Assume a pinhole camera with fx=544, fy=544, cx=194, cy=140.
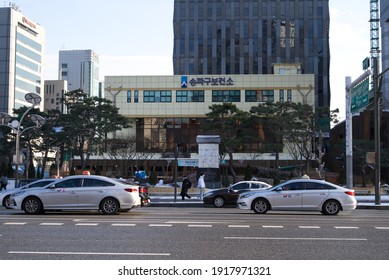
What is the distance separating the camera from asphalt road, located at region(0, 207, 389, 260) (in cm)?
1003

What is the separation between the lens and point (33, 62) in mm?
120500

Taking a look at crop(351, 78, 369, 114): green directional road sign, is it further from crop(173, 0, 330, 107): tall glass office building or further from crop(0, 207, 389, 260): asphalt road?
crop(173, 0, 330, 107): tall glass office building

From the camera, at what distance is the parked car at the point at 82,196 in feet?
63.5

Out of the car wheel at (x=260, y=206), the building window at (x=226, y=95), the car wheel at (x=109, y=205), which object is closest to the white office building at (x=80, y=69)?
the building window at (x=226, y=95)

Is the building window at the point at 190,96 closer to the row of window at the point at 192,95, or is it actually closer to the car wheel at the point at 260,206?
the row of window at the point at 192,95

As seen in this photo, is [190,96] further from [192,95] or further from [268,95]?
[268,95]

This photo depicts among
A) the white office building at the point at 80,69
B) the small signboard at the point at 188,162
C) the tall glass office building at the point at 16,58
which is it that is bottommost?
the small signboard at the point at 188,162

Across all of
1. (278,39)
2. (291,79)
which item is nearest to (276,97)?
(291,79)

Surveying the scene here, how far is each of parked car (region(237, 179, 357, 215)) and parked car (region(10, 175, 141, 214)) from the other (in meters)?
5.20

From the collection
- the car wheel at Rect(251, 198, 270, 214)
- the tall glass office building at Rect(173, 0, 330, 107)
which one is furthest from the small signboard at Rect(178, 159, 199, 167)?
the car wheel at Rect(251, 198, 270, 214)

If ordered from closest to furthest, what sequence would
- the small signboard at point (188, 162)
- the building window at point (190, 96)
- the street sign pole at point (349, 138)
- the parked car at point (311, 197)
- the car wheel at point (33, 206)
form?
the car wheel at point (33, 206) < the parked car at point (311, 197) < the street sign pole at point (349, 138) < the small signboard at point (188, 162) < the building window at point (190, 96)

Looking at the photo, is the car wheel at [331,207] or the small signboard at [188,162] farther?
the small signboard at [188,162]

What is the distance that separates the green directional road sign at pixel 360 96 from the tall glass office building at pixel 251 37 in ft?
230
